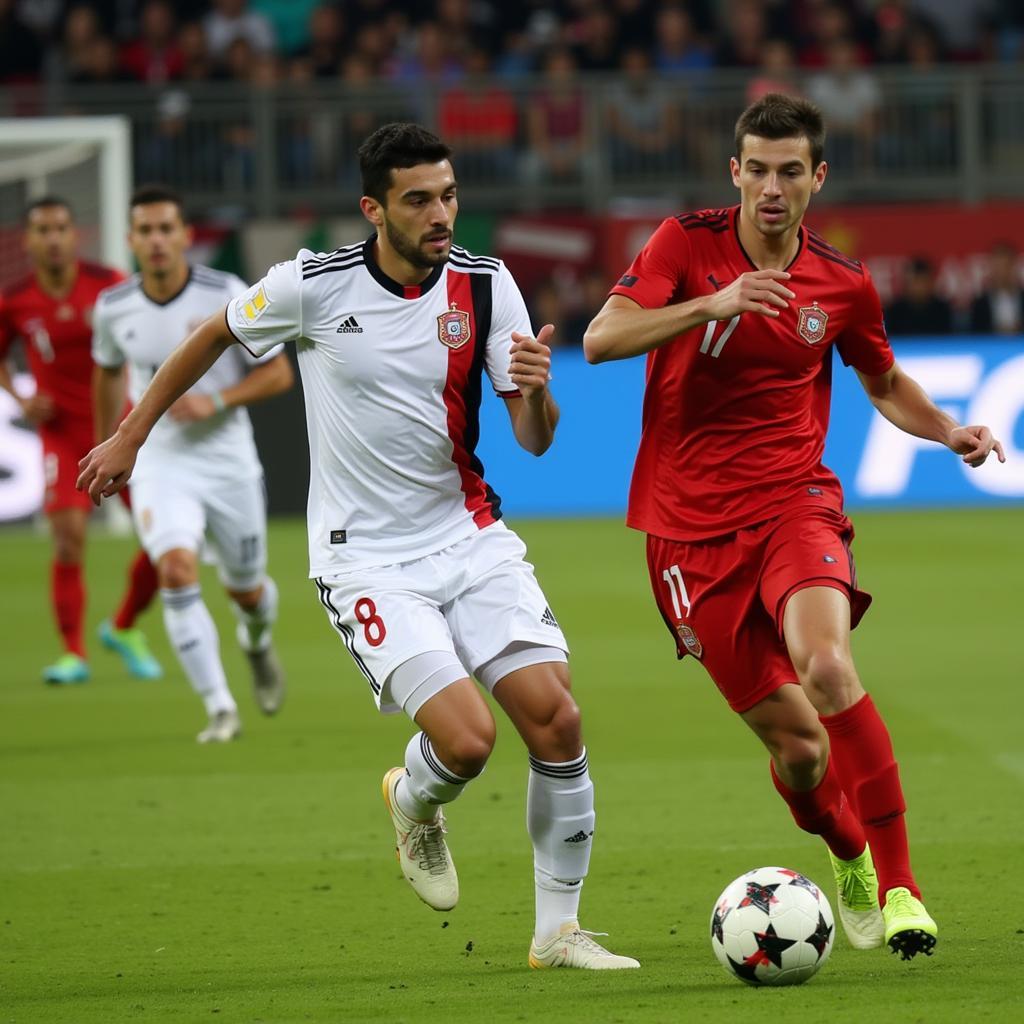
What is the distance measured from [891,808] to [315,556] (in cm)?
175

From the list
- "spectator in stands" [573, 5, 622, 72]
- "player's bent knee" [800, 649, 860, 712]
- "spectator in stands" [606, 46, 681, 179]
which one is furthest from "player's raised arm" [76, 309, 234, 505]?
"spectator in stands" [573, 5, 622, 72]

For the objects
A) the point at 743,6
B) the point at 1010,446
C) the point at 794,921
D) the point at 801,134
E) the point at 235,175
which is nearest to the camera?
the point at 794,921

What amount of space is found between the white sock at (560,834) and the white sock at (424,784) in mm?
237

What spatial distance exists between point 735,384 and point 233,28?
16.1m

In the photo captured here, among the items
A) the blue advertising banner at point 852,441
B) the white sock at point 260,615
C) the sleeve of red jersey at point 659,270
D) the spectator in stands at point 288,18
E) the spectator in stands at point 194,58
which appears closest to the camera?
the sleeve of red jersey at point 659,270

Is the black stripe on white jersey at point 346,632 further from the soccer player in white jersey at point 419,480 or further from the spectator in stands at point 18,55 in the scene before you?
the spectator in stands at point 18,55

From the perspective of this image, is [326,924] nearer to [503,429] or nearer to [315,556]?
[315,556]

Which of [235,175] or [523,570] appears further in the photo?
[235,175]

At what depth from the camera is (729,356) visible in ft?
18.3

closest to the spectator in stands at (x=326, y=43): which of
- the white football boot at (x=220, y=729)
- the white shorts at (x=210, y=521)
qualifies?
the white shorts at (x=210, y=521)

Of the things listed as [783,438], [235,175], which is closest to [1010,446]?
[235,175]

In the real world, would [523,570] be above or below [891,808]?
above

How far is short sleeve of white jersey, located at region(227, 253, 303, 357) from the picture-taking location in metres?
5.49

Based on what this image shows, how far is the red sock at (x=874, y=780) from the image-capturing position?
5051mm
